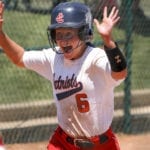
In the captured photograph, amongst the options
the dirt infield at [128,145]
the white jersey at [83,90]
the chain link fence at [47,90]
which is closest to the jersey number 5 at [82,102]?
the white jersey at [83,90]

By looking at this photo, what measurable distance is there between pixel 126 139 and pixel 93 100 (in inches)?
121

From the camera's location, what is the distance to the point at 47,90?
7.50 m

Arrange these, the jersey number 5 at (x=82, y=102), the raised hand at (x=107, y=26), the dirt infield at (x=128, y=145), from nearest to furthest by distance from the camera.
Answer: the raised hand at (x=107, y=26)
the jersey number 5 at (x=82, y=102)
the dirt infield at (x=128, y=145)

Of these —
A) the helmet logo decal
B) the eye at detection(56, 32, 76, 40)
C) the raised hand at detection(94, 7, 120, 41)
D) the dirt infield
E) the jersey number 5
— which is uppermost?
the raised hand at detection(94, 7, 120, 41)

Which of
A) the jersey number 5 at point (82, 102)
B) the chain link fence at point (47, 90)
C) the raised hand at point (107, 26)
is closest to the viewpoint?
the raised hand at point (107, 26)

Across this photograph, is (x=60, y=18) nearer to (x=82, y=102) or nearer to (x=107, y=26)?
(x=107, y=26)

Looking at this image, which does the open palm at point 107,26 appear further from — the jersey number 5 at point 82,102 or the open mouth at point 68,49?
the jersey number 5 at point 82,102

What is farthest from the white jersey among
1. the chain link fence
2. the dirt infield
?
the chain link fence

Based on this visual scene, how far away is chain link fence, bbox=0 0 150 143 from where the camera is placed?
712 cm

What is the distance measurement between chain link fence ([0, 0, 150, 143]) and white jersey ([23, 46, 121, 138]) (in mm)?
2716

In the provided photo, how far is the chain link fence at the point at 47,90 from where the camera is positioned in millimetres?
7125

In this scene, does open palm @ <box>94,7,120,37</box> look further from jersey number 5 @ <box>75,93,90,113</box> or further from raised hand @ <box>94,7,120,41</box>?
jersey number 5 @ <box>75,93,90,113</box>

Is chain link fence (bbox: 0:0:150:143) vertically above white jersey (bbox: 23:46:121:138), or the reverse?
white jersey (bbox: 23:46:121:138)

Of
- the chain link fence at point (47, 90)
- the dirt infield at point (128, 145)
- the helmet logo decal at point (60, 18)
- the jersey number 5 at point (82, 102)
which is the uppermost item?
the helmet logo decal at point (60, 18)
